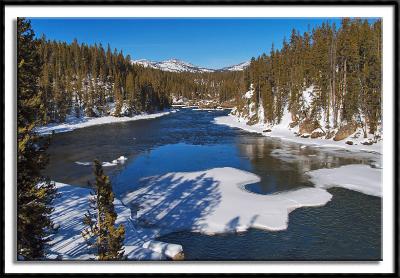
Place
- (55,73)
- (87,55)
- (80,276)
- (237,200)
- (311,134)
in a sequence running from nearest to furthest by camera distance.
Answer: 1. (80,276)
2. (237,200)
3. (311,134)
4. (55,73)
5. (87,55)

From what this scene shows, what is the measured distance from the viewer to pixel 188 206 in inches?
972

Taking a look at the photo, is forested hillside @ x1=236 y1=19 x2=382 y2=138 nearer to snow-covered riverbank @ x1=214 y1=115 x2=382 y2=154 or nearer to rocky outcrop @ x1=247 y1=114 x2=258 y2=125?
rocky outcrop @ x1=247 y1=114 x2=258 y2=125

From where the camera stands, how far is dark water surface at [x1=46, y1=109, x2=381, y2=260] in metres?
17.9

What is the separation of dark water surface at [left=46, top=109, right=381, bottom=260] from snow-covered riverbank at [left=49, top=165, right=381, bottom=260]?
961mm

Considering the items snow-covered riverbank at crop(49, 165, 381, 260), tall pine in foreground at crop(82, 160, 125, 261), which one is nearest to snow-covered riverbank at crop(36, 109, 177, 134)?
snow-covered riverbank at crop(49, 165, 381, 260)

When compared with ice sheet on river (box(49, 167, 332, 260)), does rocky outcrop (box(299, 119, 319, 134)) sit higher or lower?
higher

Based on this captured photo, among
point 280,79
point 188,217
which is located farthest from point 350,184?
point 280,79

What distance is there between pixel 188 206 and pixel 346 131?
36001mm

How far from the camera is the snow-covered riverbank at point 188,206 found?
17625mm

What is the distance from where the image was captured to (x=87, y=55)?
136 meters

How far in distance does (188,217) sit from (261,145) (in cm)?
3145

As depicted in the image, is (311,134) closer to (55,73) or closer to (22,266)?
(22,266)

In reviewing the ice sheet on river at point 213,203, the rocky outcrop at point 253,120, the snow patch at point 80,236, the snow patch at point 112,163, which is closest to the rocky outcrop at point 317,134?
the rocky outcrop at point 253,120

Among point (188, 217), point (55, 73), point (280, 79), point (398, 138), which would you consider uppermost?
point (55, 73)
